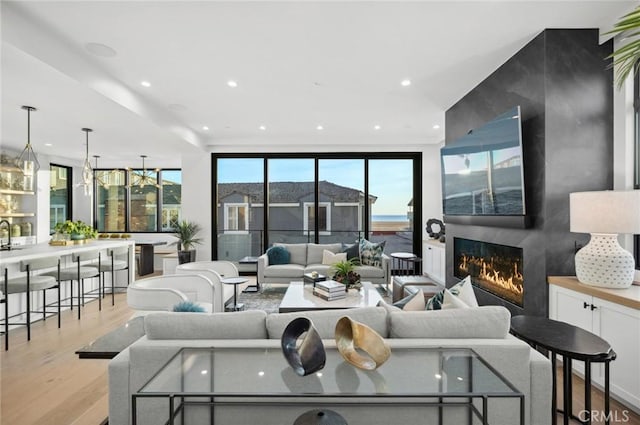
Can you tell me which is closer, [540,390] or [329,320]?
[540,390]

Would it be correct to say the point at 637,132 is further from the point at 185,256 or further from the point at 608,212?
the point at 185,256

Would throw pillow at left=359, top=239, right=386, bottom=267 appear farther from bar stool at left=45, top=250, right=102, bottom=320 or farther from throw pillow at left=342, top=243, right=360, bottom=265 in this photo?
bar stool at left=45, top=250, right=102, bottom=320

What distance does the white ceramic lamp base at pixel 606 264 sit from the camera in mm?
2430

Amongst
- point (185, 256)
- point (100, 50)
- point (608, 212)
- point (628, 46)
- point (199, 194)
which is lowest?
point (185, 256)

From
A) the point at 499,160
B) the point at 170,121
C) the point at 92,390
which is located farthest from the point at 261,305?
the point at 499,160

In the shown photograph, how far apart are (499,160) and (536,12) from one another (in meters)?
1.26

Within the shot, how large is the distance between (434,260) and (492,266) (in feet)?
7.76

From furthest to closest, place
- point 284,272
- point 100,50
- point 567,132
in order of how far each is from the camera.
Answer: point 284,272
point 100,50
point 567,132

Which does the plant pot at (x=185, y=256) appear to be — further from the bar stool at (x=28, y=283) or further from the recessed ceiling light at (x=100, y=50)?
the recessed ceiling light at (x=100, y=50)

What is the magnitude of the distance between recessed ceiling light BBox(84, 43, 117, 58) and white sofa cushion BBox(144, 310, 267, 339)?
250 cm

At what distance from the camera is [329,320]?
1.87m

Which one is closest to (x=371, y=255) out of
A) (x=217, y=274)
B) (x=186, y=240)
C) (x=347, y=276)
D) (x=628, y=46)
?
(x=347, y=276)

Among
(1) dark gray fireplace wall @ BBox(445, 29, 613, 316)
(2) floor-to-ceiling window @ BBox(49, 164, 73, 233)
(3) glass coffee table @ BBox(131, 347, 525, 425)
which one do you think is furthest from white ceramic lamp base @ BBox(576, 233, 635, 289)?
(2) floor-to-ceiling window @ BBox(49, 164, 73, 233)

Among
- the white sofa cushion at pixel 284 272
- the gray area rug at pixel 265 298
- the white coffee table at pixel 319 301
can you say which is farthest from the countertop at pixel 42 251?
the white coffee table at pixel 319 301
